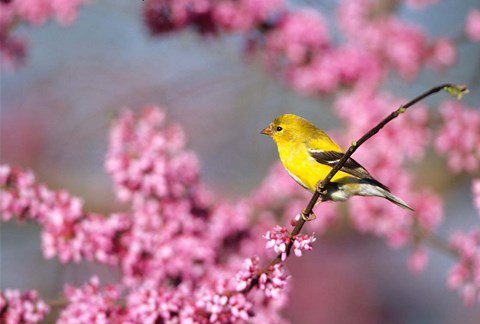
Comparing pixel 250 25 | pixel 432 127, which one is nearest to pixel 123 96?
pixel 250 25

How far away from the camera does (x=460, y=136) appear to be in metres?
6.42

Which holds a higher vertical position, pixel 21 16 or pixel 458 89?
pixel 21 16

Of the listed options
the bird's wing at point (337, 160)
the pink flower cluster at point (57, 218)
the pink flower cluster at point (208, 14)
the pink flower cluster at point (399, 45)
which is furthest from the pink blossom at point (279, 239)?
the pink flower cluster at point (399, 45)

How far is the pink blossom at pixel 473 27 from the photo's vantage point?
25.4 ft

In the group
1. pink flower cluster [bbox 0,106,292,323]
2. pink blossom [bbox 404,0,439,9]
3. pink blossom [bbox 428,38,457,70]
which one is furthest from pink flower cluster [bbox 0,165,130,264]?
pink blossom [bbox 404,0,439,9]

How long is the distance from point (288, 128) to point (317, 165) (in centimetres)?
36

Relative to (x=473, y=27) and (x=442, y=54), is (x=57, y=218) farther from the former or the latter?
(x=473, y=27)

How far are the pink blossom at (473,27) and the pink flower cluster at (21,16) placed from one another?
177 inches

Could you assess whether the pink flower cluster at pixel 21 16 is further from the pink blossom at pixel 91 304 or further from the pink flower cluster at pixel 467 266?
the pink flower cluster at pixel 467 266

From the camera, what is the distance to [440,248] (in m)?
5.21

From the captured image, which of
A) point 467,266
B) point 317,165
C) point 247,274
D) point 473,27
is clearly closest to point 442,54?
point 473,27

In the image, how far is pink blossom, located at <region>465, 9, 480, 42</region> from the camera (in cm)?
773

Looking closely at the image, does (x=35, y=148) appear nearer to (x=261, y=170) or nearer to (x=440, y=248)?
(x=261, y=170)

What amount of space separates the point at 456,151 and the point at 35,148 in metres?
9.98
